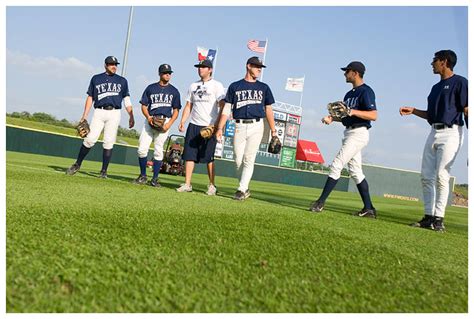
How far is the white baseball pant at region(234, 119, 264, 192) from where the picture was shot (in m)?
6.18

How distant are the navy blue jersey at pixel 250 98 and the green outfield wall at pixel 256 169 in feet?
48.4

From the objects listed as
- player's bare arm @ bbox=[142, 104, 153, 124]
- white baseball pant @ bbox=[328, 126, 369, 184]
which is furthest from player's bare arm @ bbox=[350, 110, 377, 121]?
player's bare arm @ bbox=[142, 104, 153, 124]

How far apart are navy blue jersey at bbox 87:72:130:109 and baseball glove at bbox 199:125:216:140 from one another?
1.93 meters

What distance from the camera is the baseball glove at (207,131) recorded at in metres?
6.36

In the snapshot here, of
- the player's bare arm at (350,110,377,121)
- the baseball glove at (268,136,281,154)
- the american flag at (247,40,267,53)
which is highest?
the american flag at (247,40,267,53)

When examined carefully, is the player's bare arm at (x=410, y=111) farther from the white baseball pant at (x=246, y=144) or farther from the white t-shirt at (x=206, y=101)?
the white t-shirt at (x=206, y=101)

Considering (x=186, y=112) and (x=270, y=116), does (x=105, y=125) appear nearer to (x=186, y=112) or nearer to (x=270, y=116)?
(x=186, y=112)

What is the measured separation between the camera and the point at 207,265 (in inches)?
85.7

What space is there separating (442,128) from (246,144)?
230cm

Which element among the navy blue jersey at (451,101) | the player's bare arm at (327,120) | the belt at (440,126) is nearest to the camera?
the navy blue jersey at (451,101)

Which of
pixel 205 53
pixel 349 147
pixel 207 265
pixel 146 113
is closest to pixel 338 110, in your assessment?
pixel 349 147

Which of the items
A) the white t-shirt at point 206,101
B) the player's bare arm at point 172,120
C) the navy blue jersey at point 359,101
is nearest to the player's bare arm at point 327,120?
the navy blue jersey at point 359,101

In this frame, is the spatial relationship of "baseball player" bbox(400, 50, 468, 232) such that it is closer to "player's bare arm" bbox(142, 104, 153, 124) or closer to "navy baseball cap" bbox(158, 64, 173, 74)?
"navy baseball cap" bbox(158, 64, 173, 74)

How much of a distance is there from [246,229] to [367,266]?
0.91 meters
